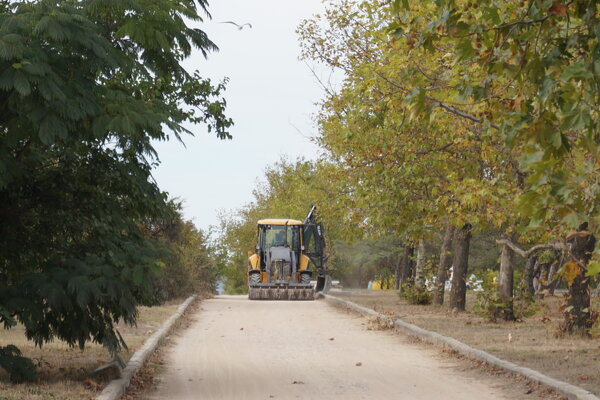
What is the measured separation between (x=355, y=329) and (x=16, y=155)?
13.0m

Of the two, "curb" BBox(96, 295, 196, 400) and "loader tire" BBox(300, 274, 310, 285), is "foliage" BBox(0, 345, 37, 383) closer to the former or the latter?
"curb" BBox(96, 295, 196, 400)

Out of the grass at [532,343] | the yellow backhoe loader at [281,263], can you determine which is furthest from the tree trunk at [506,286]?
the yellow backhoe loader at [281,263]

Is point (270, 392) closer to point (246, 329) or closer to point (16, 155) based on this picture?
point (16, 155)

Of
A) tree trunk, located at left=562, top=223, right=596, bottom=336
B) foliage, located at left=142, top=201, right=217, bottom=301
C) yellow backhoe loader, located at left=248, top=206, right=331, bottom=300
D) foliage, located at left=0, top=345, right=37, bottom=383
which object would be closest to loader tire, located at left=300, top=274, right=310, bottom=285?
yellow backhoe loader, located at left=248, top=206, right=331, bottom=300

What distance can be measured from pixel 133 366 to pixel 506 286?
40.4 feet

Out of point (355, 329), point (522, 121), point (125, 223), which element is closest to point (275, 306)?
point (355, 329)

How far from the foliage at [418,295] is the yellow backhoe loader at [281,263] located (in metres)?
7.39

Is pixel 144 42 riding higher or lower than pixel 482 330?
higher

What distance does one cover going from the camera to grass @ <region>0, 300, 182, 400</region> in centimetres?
1033

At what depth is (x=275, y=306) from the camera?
114ft

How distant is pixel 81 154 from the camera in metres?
12.2

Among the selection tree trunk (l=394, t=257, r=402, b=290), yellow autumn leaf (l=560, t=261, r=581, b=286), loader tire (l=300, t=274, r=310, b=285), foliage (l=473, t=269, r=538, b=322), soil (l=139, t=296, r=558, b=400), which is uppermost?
tree trunk (l=394, t=257, r=402, b=290)

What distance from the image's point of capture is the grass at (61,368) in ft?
33.9

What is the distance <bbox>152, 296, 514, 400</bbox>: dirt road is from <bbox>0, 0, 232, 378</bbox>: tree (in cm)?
174
